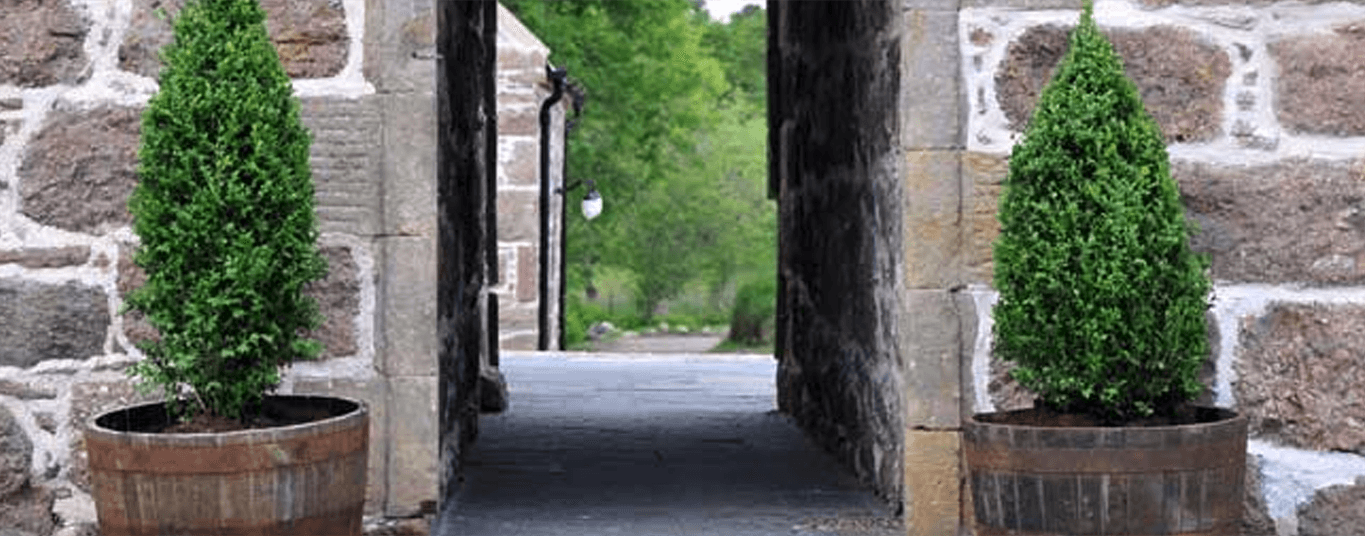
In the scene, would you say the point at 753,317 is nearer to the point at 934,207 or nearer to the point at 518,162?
the point at 518,162

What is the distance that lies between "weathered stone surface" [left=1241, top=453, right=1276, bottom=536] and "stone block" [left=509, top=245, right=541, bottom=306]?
36.0 ft

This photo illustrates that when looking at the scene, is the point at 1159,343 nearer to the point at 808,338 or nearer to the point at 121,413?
the point at 121,413

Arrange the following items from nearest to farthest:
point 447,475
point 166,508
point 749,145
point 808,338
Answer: point 166,508, point 447,475, point 808,338, point 749,145

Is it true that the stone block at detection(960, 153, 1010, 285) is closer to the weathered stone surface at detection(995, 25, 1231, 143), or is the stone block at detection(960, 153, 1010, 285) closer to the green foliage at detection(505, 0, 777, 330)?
the weathered stone surface at detection(995, 25, 1231, 143)

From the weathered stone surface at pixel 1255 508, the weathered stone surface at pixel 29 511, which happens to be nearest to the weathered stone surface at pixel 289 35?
the weathered stone surface at pixel 29 511

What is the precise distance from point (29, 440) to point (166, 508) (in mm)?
1109

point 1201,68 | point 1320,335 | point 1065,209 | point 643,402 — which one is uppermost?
point 1201,68

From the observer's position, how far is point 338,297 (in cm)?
441

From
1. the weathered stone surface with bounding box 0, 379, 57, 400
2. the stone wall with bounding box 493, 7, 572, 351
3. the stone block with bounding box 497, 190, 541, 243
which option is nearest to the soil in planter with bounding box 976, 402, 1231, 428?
the weathered stone surface with bounding box 0, 379, 57, 400

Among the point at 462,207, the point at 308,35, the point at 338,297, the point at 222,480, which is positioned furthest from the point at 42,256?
the point at 462,207

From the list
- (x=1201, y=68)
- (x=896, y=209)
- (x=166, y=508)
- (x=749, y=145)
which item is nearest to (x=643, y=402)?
(x=896, y=209)

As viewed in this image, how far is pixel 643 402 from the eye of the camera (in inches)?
318

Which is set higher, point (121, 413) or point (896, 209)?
point (896, 209)

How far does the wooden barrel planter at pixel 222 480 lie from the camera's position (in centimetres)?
354
